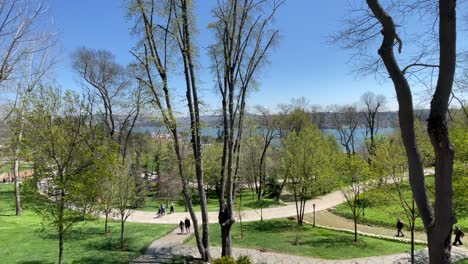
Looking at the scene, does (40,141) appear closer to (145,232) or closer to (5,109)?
(5,109)

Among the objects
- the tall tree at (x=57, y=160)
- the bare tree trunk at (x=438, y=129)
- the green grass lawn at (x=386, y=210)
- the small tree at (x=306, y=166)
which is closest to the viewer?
the bare tree trunk at (x=438, y=129)

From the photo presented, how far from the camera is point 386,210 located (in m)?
20.5

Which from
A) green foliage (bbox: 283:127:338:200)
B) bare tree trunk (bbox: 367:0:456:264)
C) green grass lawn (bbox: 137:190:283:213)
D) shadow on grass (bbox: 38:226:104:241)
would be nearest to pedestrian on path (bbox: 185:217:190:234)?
shadow on grass (bbox: 38:226:104:241)

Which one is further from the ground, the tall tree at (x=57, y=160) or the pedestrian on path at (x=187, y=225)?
the tall tree at (x=57, y=160)

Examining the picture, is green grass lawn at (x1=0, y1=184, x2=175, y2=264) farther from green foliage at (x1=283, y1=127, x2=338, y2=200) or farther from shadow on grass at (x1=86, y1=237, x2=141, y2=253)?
green foliage at (x1=283, y1=127, x2=338, y2=200)

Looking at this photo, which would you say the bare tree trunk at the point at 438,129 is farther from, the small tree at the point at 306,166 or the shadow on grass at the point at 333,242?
the small tree at the point at 306,166

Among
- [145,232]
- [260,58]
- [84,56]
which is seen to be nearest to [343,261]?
[260,58]

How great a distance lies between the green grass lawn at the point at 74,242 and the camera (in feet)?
43.6

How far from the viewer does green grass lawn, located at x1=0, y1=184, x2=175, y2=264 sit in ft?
43.6

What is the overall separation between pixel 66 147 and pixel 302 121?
3214 cm

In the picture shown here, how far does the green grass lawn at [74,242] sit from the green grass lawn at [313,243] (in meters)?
3.31

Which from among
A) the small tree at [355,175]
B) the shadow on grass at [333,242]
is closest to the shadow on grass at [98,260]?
the shadow on grass at [333,242]

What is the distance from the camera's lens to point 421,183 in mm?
3338

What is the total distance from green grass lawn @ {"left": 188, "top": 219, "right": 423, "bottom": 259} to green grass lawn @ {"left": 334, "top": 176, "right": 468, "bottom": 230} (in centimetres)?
187
